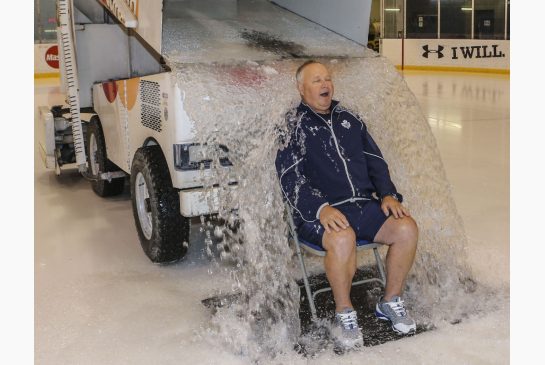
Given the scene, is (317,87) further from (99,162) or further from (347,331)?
(99,162)

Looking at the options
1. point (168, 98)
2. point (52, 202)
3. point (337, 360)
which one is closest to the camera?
point (337, 360)

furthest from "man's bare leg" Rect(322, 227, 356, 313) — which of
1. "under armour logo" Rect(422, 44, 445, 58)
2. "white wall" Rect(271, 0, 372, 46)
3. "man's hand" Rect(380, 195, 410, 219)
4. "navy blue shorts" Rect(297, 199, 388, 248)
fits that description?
"under armour logo" Rect(422, 44, 445, 58)

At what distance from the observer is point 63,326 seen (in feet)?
9.82

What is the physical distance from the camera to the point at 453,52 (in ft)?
58.5

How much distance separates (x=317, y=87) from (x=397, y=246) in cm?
76

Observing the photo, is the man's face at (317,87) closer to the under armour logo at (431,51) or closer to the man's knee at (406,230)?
the man's knee at (406,230)

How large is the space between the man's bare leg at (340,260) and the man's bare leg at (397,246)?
20cm

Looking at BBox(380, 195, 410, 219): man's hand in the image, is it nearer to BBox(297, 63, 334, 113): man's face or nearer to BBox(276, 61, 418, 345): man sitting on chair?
BBox(276, 61, 418, 345): man sitting on chair

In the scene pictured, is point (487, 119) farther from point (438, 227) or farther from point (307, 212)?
point (307, 212)

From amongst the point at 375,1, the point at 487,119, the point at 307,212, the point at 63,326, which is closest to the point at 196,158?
the point at 307,212

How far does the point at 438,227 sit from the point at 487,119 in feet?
20.3

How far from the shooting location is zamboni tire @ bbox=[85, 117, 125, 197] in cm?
489

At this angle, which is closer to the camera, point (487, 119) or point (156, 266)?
point (156, 266)

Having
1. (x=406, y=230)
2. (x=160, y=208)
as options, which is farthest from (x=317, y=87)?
(x=160, y=208)
